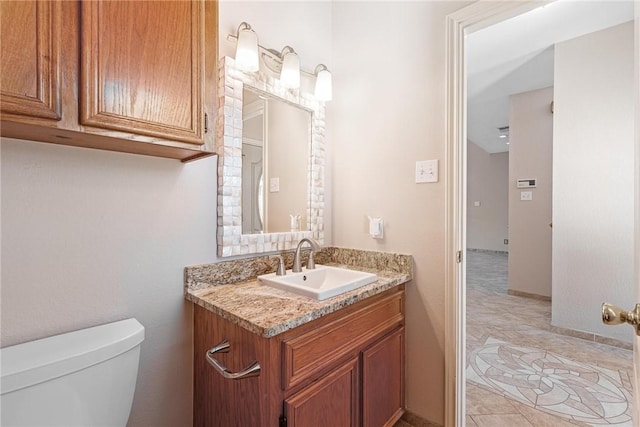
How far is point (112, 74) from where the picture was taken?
818 mm

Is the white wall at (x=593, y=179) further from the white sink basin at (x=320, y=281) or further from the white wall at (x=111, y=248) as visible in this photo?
the white wall at (x=111, y=248)

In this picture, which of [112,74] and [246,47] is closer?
[112,74]

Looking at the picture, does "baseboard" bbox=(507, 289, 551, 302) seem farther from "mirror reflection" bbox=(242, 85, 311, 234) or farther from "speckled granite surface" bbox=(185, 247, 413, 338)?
"mirror reflection" bbox=(242, 85, 311, 234)

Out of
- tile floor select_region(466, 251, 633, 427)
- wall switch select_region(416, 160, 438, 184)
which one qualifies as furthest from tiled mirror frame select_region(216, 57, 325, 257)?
tile floor select_region(466, 251, 633, 427)

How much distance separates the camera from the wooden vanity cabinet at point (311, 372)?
95 cm

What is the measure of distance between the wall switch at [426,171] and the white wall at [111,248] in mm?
1012

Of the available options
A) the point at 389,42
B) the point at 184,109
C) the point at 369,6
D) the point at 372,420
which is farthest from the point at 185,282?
the point at 369,6

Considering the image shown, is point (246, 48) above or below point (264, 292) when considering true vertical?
above

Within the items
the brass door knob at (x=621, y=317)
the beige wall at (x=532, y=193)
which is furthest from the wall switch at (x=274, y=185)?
the beige wall at (x=532, y=193)

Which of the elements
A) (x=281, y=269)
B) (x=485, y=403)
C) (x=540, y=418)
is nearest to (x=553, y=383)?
(x=540, y=418)

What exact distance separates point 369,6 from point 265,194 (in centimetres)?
126

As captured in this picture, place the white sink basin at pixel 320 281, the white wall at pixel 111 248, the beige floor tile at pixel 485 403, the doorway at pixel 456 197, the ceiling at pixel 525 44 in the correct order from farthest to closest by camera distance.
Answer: the ceiling at pixel 525 44 < the beige floor tile at pixel 485 403 < the doorway at pixel 456 197 < the white sink basin at pixel 320 281 < the white wall at pixel 111 248

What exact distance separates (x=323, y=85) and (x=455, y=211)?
986mm

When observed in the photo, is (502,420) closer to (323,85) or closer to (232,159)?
(232,159)
